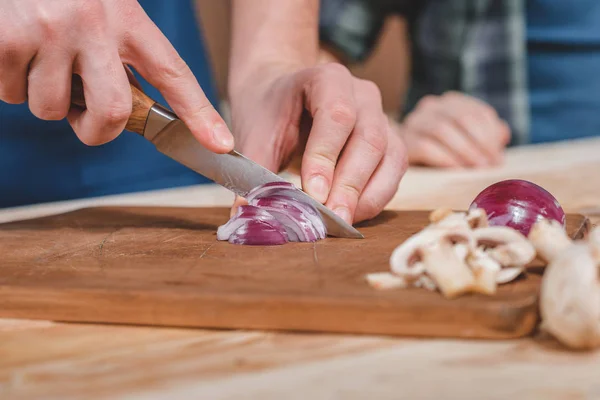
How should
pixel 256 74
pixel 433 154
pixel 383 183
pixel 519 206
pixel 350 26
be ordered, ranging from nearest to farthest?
pixel 519 206, pixel 383 183, pixel 256 74, pixel 433 154, pixel 350 26

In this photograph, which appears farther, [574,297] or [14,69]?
[14,69]

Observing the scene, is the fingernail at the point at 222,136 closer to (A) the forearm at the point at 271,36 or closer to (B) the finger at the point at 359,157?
(B) the finger at the point at 359,157

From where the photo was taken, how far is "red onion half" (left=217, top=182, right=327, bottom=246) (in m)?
1.11

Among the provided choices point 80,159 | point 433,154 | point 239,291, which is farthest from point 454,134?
point 239,291

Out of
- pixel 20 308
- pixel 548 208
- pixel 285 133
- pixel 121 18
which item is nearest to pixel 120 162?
pixel 285 133

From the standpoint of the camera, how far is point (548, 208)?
42.4 inches

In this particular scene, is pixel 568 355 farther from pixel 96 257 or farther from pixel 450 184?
pixel 450 184

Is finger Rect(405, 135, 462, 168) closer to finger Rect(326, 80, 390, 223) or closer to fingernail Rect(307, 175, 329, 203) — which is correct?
finger Rect(326, 80, 390, 223)

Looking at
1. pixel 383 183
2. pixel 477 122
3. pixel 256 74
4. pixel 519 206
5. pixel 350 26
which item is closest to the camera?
pixel 519 206

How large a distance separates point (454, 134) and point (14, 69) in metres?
1.54

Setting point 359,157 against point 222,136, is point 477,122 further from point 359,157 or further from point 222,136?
point 222,136

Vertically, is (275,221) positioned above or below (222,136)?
below

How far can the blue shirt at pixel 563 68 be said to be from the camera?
2875 mm

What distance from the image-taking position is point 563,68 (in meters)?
2.93
